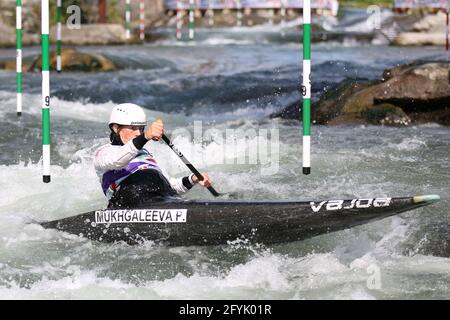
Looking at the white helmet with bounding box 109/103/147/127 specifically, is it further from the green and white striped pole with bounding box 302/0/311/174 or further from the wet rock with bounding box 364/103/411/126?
the wet rock with bounding box 364/103/411/126

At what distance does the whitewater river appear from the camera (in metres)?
5.69

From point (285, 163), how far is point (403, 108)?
10.3ft

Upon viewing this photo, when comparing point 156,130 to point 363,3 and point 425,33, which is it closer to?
point 425,33

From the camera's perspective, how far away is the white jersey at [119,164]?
20.8 feet

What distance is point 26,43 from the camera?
23.7 metres

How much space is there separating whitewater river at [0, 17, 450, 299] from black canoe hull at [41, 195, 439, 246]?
9 cm

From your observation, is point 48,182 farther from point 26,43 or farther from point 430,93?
point 26,43

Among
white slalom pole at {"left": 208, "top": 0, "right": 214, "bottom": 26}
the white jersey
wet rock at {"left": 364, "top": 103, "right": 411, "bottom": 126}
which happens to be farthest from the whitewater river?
white slalom pole at {"left": 208, "top": 0, "right": 214, "bottom": 26}

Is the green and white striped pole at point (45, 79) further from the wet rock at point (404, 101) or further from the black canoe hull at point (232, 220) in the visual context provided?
the wet rock at point (404, 101)

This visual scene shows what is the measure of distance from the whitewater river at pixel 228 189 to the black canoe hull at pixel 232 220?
94 millimetres

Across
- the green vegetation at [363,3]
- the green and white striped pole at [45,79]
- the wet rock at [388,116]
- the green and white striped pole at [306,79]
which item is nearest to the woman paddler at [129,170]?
the green and white striped pole at [306,79]

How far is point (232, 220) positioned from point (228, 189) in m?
2.01

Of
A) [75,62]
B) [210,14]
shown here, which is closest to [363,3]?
[210,14]
